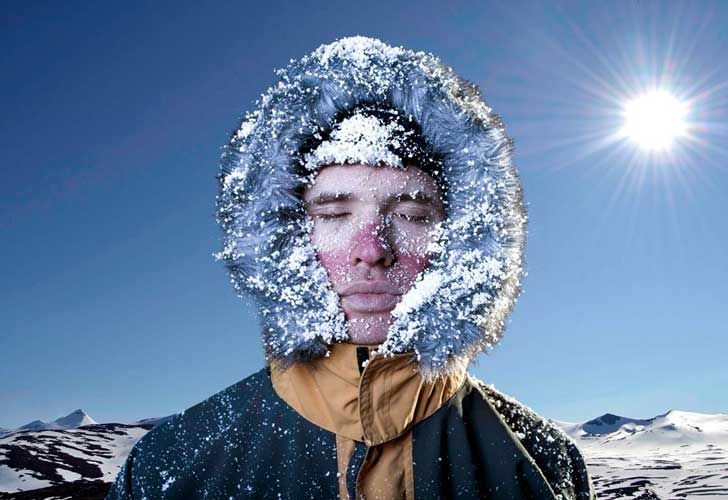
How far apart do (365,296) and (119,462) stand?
69.3 feet

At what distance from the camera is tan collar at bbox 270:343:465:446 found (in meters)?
1.83

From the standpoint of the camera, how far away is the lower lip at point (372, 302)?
1846 millimetres

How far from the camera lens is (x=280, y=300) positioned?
196 centimetres

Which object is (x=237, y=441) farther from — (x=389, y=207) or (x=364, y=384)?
(x=389, y=207)

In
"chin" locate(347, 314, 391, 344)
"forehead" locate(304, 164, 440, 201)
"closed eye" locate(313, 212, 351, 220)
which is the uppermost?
"forehead" locate(304, 164, 440, 201)

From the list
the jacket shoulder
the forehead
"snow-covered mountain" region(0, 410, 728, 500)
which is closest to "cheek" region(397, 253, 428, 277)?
the forehead

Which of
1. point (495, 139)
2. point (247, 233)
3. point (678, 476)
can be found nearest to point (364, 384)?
point (247, 233)

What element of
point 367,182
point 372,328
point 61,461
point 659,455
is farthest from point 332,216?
point 659,455

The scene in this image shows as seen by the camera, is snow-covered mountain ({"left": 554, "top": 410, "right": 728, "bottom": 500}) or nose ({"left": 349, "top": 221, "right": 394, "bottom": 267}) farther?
snow-covered mountain ({"left": 554, "top": 410, "right": 728, "bottom": 500})

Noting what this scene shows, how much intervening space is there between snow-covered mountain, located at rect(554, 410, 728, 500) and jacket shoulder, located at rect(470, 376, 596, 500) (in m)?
24.5

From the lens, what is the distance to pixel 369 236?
1.81 meters

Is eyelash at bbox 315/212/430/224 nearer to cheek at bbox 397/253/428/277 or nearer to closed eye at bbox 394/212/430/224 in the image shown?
closed eye at bbox 394/212/430/224

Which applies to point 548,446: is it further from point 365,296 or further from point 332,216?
point 332,216

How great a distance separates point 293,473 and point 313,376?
1.05 feet
